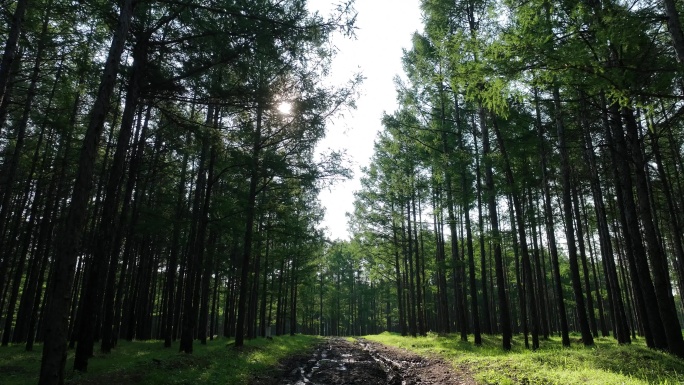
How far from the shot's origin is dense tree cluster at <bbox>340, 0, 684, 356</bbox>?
6.82m

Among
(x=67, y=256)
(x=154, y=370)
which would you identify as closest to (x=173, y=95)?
(x=67, y=256)

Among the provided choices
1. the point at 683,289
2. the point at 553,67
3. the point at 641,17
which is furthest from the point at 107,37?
the point at 683,289

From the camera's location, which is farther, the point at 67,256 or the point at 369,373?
the point at 369,373

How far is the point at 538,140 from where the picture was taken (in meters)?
14.1

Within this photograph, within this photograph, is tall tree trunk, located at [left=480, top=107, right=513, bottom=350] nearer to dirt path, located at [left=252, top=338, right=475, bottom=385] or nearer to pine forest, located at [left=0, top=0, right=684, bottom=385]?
pine forest, located at [left=0, top=0, right=684, bottom=385]

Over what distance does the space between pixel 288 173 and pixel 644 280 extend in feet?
43.7

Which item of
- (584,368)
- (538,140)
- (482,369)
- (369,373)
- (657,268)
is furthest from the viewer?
(538,140)

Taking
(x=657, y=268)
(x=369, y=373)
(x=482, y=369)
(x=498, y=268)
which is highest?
(x=498, y=268)

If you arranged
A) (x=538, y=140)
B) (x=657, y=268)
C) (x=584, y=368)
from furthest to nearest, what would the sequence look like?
(x=538, y=140)
(x=657, y=268)
(x=584, y=368)

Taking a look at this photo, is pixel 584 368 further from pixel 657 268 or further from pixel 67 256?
pixel 67 256

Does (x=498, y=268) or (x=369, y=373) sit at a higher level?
(x=498, y=268)

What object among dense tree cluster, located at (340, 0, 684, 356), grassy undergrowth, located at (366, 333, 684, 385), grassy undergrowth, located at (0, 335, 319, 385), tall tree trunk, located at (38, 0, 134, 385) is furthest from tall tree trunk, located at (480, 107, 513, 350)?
tall tree trunk, located at (38, 0, 134, 385)

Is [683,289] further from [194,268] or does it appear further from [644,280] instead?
[194,268]

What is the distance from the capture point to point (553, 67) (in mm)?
6480
